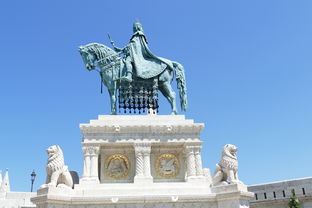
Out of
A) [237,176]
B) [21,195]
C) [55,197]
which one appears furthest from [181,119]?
[21,195]

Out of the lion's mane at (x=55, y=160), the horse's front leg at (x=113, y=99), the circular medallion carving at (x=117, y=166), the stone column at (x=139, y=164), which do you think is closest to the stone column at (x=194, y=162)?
the stone column at (x=139, y=164)

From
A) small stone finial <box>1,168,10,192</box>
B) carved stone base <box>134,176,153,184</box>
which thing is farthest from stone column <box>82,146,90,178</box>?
small stone finial <box>1,168,10,192</box>

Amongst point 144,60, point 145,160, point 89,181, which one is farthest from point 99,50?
point 89,181

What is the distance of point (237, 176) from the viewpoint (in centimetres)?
1864

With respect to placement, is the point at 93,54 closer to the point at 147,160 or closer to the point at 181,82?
the point at 181,82

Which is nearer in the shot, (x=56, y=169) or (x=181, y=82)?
(x=56, y=169)

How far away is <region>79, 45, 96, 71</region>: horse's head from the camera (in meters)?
23.9

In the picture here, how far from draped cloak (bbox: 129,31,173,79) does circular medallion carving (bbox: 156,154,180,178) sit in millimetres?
6022

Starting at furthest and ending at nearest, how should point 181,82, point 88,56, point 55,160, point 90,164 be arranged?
1. point 181,82
2. point 88,56
3. point 90,164
4. point 55,160

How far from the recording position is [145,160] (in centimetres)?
2062

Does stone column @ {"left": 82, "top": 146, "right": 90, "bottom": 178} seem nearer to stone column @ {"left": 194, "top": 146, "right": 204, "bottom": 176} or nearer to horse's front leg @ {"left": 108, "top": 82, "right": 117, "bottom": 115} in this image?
horse's front leg @ {"left": 108, "top": 82, "right": 117, "bottom": 115}

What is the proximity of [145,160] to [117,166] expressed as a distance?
1.97 meters

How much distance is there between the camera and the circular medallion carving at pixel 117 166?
2095 centimetres

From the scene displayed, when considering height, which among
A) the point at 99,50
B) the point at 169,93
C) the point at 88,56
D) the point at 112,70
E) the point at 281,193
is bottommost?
the point at 281,193
